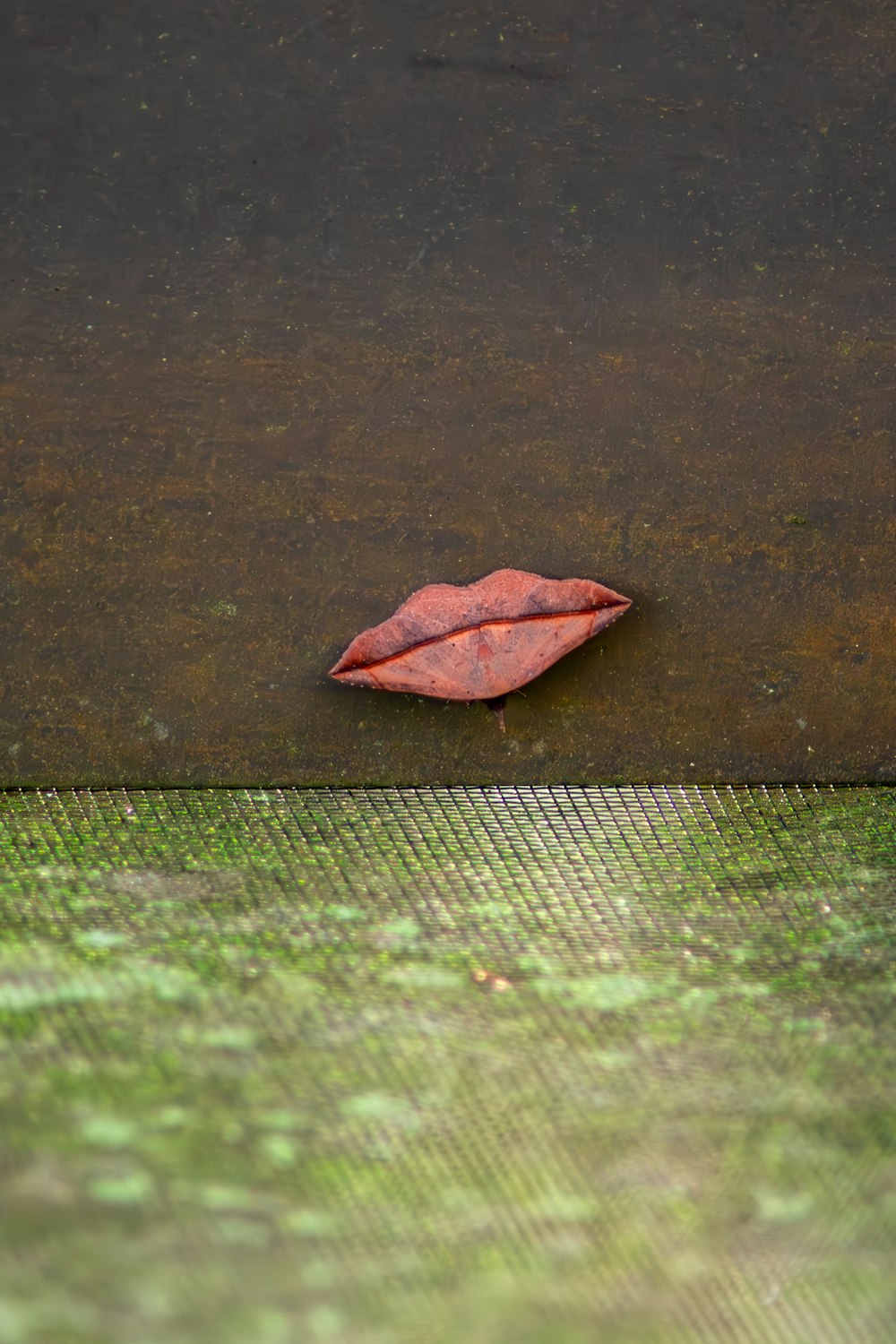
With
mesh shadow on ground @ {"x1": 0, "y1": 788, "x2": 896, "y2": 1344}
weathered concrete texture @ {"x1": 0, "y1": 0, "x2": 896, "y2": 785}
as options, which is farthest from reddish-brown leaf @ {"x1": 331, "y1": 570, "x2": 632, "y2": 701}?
Answer: mesh shadow on ground @ {"x1": 0, "y1": 788, "x2": 896, "y2": 1344}

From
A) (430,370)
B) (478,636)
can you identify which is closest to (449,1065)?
(478,636)

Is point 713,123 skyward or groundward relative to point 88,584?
skyward

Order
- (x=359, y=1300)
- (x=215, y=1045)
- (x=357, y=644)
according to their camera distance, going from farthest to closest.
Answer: (x=357, y=644) → (x=215, y=1045) → (x=359, y=1300)

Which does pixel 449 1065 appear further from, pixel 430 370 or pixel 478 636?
pixel 430 370

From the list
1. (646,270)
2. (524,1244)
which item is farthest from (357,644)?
(524,1244)

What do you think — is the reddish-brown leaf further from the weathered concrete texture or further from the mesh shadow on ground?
the mesh shadow on ground

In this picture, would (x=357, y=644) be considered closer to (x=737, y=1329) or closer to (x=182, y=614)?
(x=182, y=614)
